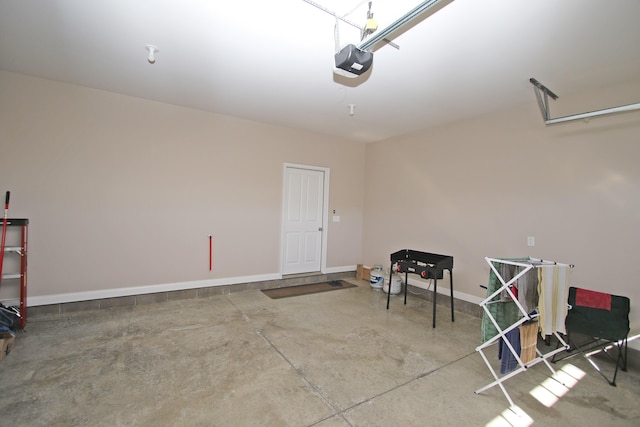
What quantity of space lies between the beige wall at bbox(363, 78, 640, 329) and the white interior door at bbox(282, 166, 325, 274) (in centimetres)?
138

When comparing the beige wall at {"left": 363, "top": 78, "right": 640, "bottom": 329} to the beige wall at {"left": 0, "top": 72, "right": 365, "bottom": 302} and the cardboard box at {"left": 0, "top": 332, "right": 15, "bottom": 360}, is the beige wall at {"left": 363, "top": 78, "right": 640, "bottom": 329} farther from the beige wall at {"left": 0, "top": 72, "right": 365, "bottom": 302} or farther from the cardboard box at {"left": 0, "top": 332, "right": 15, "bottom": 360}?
the cardboard box at {"left": 0, "top": 332, "right": 15, "bottom": 360}

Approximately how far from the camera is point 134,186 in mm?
3922

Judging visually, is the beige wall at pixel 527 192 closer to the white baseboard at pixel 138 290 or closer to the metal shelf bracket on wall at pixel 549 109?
the metal shelf bracket on wall at pixel 549 109

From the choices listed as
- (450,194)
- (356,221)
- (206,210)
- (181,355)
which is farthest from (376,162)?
(181,355)

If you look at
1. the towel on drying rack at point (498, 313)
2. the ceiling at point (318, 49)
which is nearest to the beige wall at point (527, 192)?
the ceiling at point (318, 49)

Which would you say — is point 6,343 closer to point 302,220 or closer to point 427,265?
point 302,220

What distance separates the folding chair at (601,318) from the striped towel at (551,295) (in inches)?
30.3

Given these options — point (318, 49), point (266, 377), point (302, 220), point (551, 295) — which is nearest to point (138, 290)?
point (266, 377)

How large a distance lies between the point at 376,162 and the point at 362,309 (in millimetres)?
2949

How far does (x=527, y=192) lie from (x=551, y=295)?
6.24 feet

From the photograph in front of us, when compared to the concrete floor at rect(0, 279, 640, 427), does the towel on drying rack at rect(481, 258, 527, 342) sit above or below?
above

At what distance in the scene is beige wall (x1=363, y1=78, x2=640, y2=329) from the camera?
9.48 ft

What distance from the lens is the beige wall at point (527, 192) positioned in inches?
114

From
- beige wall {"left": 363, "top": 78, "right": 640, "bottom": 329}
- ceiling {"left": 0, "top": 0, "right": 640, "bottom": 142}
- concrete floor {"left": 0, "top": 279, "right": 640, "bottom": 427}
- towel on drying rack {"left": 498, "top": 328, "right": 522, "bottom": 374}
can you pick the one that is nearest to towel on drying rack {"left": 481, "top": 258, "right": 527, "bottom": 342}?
towel on drying rack {"left": 498, "top": 328, "right": 522, "bottom": 374}
